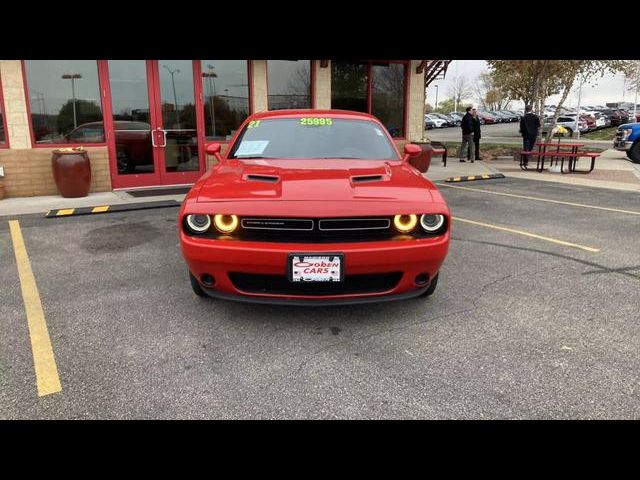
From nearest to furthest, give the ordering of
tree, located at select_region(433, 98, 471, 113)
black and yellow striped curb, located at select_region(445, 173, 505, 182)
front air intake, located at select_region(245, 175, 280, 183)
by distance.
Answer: front air intake, located at select_region(245, 175, 280, 183)
black and yellow striped curb, located at select_region(445, 173, 505, 182)
tree, located at select_region(433, 98, 471, 113)

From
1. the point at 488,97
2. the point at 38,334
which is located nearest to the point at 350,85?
the point at 38,334

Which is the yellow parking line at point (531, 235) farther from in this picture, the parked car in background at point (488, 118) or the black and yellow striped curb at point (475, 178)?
the parked car in background at point (488, 118)

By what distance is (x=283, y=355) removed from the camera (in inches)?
123

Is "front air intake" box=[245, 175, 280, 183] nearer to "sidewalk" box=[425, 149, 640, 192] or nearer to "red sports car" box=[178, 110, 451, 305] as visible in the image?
"red sports car" box=[178, 110, 451, 305]

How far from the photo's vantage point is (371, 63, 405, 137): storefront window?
42.9ft

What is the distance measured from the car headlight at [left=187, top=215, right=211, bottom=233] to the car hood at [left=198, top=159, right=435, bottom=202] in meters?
0.13

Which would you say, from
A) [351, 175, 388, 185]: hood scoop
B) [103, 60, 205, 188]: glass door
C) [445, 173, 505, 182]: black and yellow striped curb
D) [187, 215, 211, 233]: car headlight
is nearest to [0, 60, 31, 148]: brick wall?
[103, 60, 205, 188]: glass door

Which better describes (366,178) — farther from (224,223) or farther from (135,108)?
(135,108)

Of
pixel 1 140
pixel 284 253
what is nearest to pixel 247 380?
pixel 284 253

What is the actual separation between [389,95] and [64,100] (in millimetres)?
8091

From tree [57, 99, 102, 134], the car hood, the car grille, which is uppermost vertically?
tree [57, 99, 102, 134]

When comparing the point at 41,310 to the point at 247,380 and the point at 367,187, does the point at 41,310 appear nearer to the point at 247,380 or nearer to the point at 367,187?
the point at 247,380
